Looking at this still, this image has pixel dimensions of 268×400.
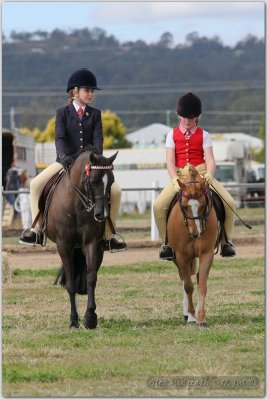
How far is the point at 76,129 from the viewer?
13938mm

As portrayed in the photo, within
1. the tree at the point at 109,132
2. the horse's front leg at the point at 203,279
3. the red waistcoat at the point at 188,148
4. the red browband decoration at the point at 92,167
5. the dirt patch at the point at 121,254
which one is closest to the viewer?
the red browband decoration at the point at 92,167

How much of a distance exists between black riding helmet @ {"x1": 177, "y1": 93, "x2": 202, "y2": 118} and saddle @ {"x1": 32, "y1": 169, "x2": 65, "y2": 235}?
145 centimetres

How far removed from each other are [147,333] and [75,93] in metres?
2.94

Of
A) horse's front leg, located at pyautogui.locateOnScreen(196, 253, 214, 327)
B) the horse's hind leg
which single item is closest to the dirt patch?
the horse's hind leg

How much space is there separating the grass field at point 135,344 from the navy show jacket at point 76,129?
6.15 ft

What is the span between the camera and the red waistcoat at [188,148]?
13.7 m

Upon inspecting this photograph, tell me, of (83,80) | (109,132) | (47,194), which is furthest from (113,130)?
(83,80)

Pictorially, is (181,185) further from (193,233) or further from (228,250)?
(228,250)

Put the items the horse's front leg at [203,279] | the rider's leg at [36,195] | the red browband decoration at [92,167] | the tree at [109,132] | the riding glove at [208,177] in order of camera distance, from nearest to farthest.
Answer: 1. the red browband decoration at [92,167]
2. the horse's front leg at [203,279]
3. the riding glove at [208,177]
4. the rider's leg at [36,195]
5. the tree at [109,132]

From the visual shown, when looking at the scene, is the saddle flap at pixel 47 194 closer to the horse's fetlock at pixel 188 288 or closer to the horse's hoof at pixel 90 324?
the horse's hoof at pixel 90 324

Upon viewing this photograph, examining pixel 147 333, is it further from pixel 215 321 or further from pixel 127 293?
pixel 127 293

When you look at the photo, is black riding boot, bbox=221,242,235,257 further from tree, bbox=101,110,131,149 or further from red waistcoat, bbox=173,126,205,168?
tree, bbox=101,110,131,149

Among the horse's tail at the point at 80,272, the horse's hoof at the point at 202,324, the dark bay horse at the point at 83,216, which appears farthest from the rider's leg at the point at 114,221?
the horse's hoof at the point at 202,324

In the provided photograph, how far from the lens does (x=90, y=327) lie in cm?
1307
